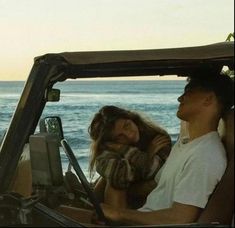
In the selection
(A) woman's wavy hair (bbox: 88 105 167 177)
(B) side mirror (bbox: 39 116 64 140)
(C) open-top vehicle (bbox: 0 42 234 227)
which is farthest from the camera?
(A) woman's wavy hair (bbox: 88 105 167 177)

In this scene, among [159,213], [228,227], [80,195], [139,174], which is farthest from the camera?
[139,174]

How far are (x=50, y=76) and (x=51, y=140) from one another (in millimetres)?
320

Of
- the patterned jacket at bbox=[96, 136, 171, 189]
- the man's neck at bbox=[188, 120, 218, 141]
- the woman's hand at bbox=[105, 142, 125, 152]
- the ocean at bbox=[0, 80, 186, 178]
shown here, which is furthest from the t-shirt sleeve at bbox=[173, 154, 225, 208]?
the woman's hand at bbox=[105, 142, 125, 152]

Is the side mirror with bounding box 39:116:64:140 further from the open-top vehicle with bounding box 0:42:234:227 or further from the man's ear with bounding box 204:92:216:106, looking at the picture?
the man's ear with bounding box 204:92:216:106

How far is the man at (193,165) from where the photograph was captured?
4.04 metres

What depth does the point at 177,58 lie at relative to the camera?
13.0ft

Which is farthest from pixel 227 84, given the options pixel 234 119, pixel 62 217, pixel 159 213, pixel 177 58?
pixel 62 217

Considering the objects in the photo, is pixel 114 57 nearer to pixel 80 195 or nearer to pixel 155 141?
pixel 80 195

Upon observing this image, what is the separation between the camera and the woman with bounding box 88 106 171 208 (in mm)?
4926

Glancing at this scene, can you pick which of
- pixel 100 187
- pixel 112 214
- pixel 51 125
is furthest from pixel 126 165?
pixel 112 214

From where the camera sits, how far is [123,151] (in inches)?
197

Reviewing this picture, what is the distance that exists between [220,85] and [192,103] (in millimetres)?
178

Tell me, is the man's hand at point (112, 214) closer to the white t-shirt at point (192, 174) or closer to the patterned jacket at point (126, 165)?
the white t-shirt at point (192, 174)

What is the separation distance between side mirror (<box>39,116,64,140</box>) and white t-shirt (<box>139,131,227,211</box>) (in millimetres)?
638
